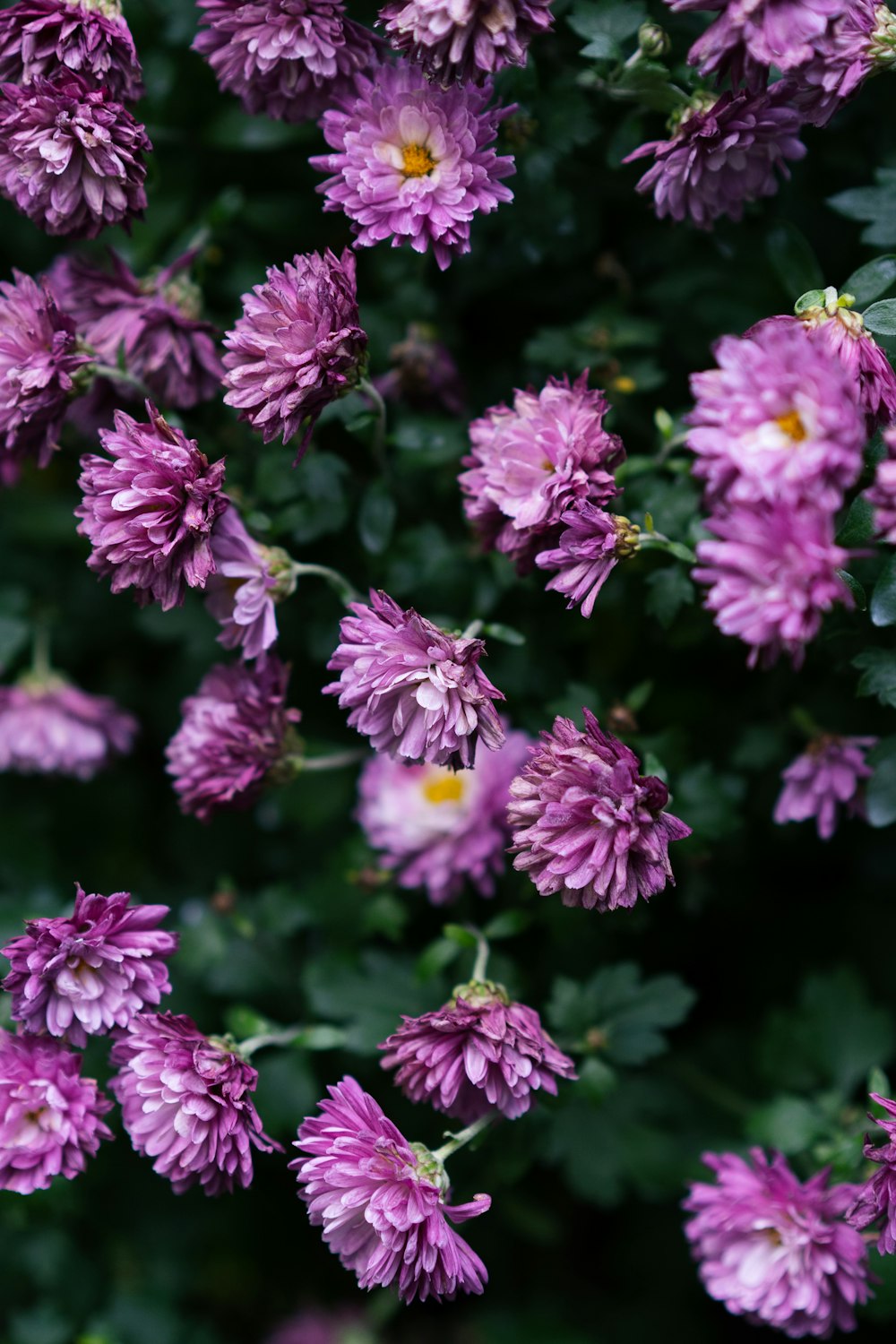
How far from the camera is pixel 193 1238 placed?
149cm

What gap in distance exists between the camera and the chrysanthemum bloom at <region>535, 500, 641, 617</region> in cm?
87

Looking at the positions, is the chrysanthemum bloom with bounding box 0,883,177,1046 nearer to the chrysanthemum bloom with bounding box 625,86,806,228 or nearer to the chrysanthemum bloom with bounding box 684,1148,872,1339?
the chrysanthemum bloom with bounding box 684,1148,872,1339

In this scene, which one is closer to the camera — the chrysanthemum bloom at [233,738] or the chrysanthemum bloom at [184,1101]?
the chrysanthemum bloom at [184,1101]

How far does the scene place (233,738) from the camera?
1033 millimetres

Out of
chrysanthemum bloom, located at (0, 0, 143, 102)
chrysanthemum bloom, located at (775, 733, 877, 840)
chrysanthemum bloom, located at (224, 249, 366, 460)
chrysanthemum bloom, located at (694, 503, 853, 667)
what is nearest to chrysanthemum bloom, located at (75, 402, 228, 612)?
chrysanthemum bloom, located at (224, 249, 366, 460)

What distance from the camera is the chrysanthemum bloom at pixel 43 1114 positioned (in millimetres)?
939

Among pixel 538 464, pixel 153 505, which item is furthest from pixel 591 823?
pixel 153 505

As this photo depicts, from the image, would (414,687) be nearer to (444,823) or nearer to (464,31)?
(444,823)

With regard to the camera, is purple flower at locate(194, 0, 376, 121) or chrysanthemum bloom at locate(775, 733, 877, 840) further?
chrysanthemum bloom at locate(775, 733, 877, 840)

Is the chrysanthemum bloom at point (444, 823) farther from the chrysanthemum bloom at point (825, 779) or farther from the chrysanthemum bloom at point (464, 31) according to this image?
the chrysanthemum bloom at point (464, 31)

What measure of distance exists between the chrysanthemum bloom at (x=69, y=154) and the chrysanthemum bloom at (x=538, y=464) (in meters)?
0.36

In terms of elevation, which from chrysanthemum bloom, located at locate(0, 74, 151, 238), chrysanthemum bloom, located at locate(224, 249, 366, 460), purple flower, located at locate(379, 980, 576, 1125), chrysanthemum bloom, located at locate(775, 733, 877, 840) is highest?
chrysanthemum bloom, located at locate(0, 74, 151, 238)

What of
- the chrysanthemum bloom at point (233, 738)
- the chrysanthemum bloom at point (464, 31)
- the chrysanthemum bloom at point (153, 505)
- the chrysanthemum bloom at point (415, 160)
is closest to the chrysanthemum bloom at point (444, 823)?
the chrysanthemum bloom at point (233, 738)

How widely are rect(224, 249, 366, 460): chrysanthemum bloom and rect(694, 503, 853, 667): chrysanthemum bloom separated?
0.34m
